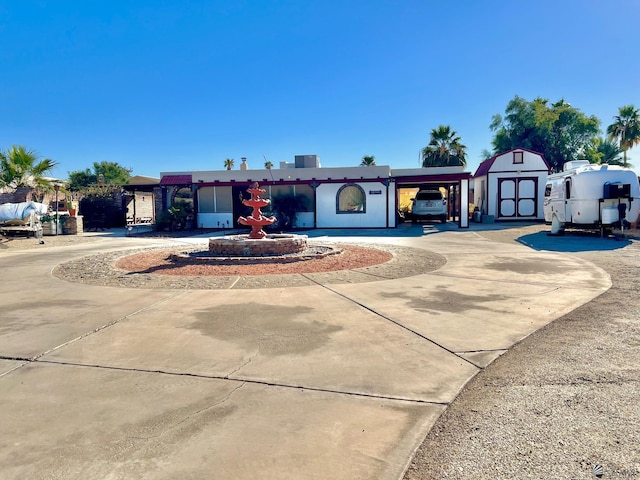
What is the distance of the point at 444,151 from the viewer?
35.6 meters

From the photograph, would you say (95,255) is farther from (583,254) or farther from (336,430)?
(583,254)

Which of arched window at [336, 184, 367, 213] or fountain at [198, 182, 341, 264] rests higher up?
arched window at [336, 184, 367, 213]

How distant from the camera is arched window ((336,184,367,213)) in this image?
75.8ft

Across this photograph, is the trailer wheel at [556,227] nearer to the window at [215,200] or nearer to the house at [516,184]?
the house at [516,184]

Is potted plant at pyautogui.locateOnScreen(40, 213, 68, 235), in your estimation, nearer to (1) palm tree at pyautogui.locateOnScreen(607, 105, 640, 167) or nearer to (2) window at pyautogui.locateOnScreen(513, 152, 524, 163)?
(2) window at pyautogui.locateOnScreen(513, 152, 524, 163)

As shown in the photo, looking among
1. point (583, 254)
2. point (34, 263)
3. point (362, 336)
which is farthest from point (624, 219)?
point (34, 263)

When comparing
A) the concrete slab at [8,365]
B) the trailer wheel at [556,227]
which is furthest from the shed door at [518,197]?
the concrete slab at [8,365]

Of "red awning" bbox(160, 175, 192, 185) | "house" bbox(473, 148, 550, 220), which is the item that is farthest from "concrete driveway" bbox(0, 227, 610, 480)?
"house" bbox(473, 148, 550, 220)

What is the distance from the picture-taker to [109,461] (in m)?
2.37

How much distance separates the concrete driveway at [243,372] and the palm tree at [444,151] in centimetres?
3012

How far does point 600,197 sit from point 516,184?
38.6 feet

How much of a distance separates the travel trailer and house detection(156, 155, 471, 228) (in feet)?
19.6

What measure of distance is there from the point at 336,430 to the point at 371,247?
1098 centimetres

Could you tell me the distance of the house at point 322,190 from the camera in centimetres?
2252
